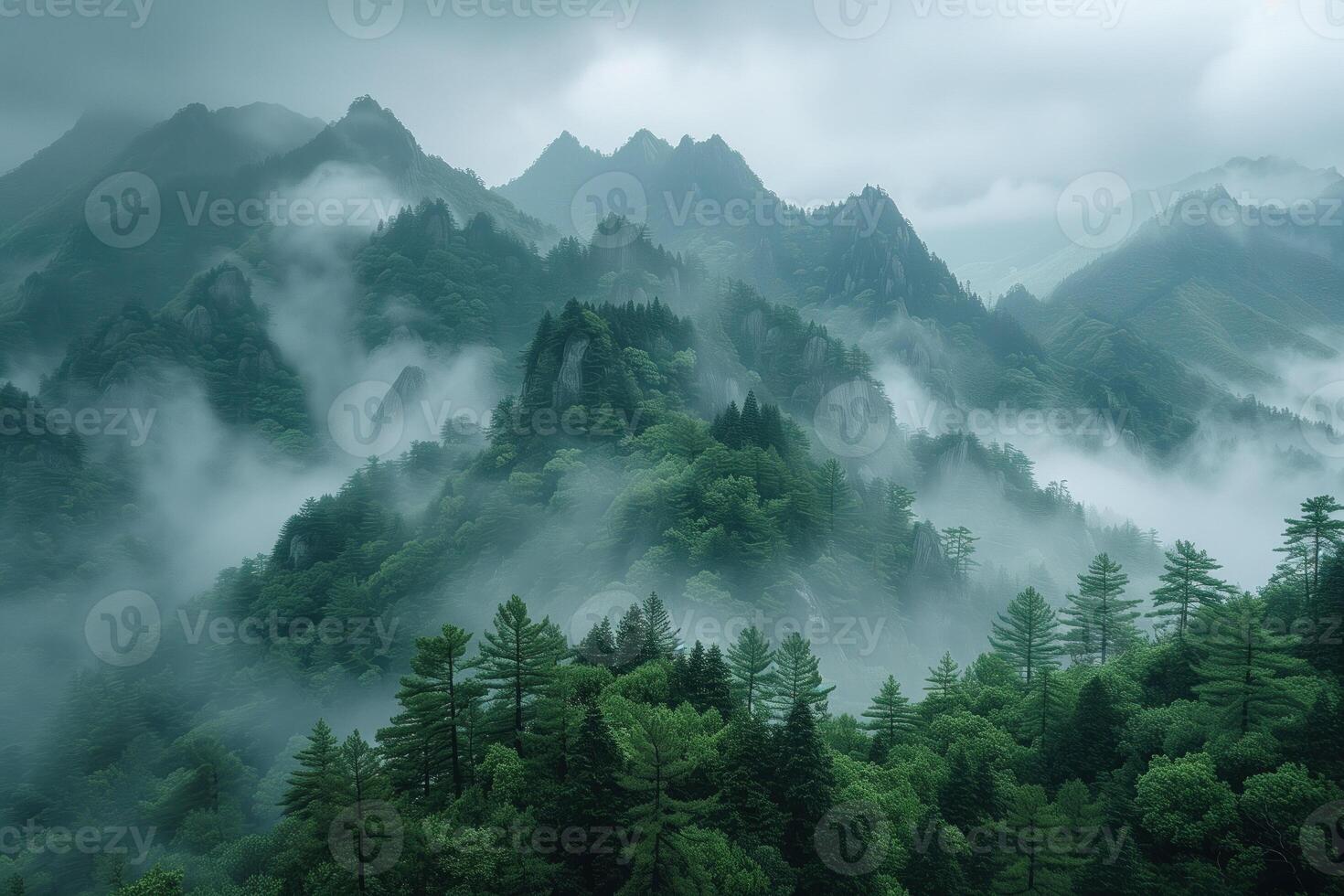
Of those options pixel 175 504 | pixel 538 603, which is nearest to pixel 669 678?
pixel 538 603

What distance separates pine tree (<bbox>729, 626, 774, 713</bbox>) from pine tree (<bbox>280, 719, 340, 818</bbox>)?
83.0ft

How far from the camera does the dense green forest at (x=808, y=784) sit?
80.4 feet

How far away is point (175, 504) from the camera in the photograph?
143 meters

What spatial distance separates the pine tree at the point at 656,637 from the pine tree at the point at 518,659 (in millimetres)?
11664

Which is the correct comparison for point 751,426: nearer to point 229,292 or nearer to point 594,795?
point 594,795

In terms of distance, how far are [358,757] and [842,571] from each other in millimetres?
59886

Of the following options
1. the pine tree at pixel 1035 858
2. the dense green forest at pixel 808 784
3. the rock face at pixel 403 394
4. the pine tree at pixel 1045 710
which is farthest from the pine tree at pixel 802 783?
the rock face at pixel 403 394

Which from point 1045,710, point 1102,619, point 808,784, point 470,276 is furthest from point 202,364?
point 1102,619

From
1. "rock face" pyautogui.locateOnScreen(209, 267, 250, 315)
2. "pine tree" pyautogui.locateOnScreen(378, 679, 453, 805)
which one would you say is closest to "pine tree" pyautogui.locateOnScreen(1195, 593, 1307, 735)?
"pine tree" pyautogui.locateOnScreen(378, 679, 453, 805)

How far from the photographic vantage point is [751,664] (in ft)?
149

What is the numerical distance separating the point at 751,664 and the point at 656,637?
710 cm

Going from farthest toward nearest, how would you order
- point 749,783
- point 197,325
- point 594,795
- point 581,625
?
point 197,325 → point 581,625 → point 749,783 → point 594,795

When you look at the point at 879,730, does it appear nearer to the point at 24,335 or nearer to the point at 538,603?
the point at 538,603

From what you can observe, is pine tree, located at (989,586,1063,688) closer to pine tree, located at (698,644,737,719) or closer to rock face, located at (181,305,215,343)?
pine tree, located at (698,644,737,719)
